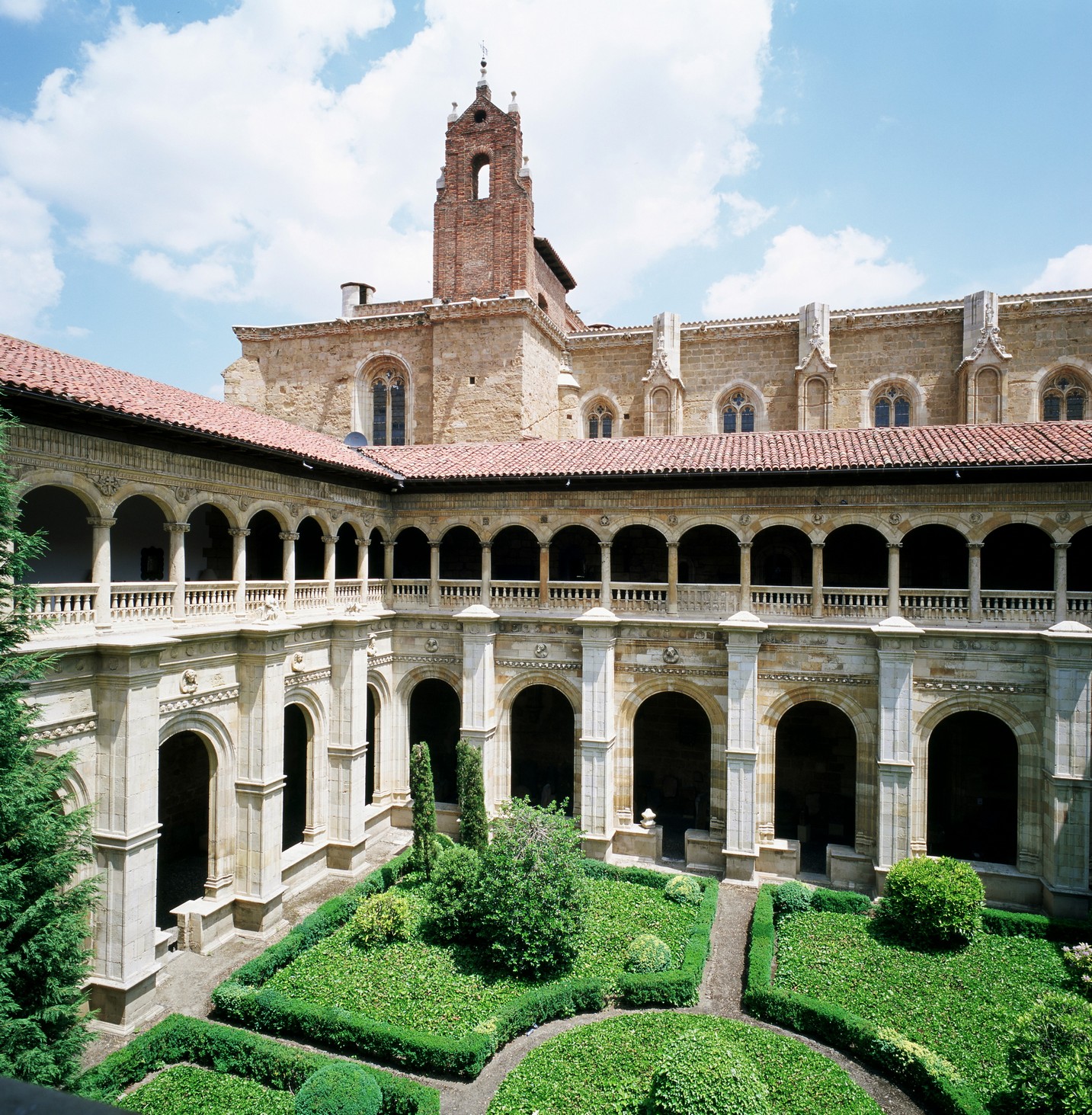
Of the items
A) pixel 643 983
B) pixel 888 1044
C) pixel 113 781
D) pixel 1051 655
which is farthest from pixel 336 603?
pixel 1051 655

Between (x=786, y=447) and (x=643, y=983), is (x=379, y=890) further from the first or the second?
(x=786, y=447)

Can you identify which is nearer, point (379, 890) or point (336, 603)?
point (379, 890)

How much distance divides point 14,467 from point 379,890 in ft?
38.4

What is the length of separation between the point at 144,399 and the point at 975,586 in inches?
753

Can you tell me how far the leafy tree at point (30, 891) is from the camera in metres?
9.95

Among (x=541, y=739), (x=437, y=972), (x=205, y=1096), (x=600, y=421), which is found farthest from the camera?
(x=600, y=421)

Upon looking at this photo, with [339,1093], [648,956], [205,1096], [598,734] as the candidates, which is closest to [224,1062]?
[205,1096]

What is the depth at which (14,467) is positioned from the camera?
12.4 meters

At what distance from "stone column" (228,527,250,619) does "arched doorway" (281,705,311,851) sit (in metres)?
5.88

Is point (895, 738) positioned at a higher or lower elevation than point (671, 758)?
higher

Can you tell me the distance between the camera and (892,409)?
88.6 ft

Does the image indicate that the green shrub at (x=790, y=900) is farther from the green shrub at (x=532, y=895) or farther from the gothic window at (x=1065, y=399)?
the gothic window at (x=1065, y=399)

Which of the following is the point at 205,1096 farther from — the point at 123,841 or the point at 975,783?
the point at 975,783

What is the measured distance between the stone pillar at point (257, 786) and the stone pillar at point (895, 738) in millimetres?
14056
